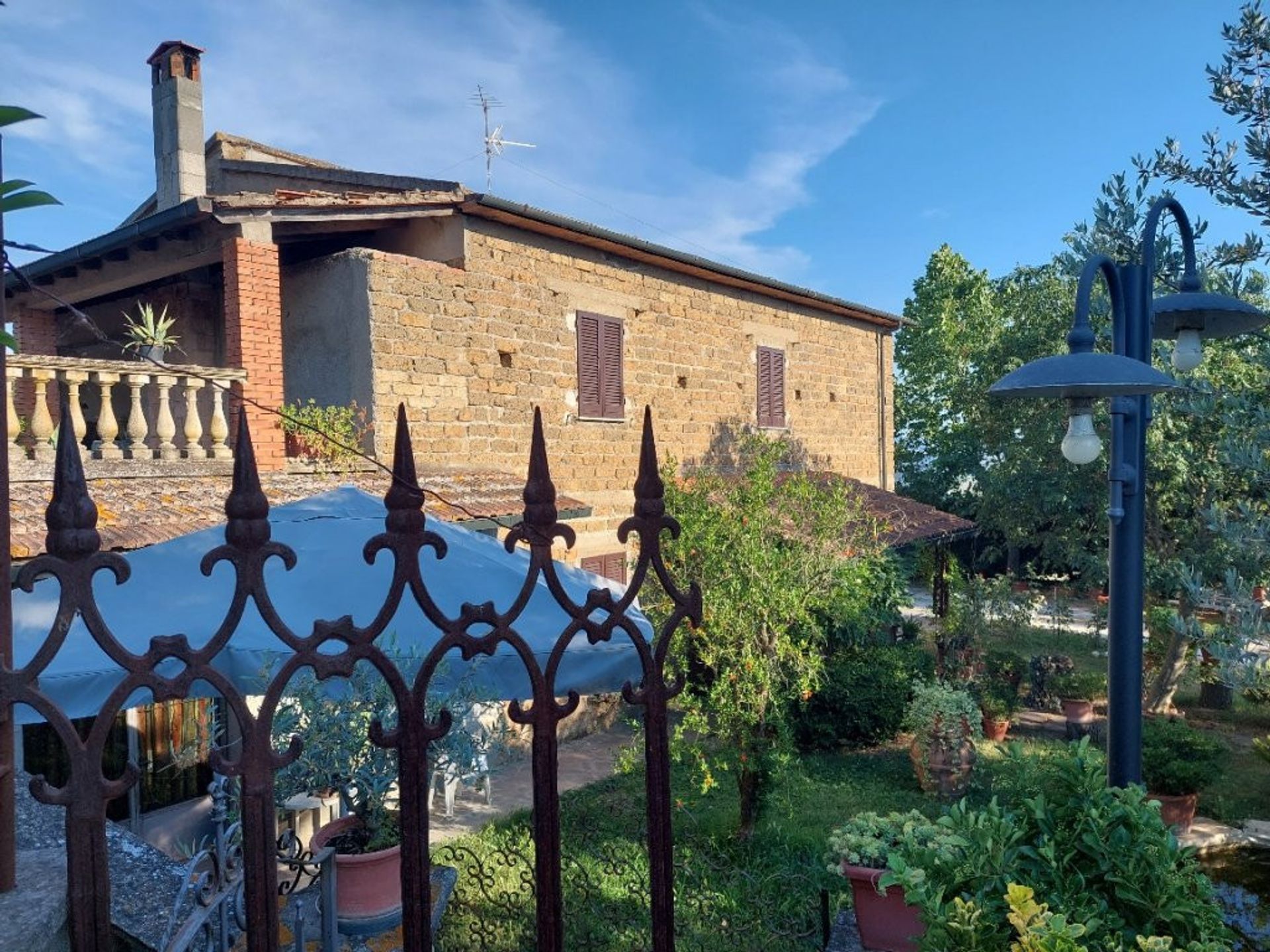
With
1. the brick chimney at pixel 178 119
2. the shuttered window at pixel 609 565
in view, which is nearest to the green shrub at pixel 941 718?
the shuttered window at pixel 609 565

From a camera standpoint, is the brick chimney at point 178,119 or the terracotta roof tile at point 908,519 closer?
the brick chimney at point 178,119

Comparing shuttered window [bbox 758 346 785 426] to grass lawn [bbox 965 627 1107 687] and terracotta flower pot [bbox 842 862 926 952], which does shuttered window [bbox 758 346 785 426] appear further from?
terracotta flower pot [bbox 842 862 926 952]

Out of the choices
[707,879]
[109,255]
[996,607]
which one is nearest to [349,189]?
[109,255]

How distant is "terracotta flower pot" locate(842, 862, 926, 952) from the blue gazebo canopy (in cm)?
197

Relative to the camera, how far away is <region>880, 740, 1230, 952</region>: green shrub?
217cm

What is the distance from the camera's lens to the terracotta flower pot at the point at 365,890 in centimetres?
368

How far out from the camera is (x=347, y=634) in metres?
1.47

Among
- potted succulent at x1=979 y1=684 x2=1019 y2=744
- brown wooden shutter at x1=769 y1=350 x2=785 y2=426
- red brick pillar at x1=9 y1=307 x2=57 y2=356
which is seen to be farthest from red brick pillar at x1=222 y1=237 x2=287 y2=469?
potted succulent at x1=979 y1=684 x2=1019 y2=744

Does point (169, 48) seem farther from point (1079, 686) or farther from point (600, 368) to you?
point (1079, 686)

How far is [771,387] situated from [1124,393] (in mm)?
10940

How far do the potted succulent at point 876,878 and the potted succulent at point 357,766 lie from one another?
2.47 m

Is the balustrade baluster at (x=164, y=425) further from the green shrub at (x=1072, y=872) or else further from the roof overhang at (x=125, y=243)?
the green shrub at (x=1072, y=872)

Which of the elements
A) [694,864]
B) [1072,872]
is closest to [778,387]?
[694,864]

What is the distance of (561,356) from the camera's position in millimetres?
10656
